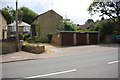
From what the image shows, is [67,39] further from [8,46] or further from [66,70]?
[66,70]

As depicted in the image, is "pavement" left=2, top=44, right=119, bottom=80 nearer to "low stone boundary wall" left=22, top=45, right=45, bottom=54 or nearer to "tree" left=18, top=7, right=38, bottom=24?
"low stone boundary wall" left=22, top=45, right=45, bottom=54

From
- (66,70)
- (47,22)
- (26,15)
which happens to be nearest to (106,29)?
(47,22)

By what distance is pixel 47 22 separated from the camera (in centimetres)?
3612

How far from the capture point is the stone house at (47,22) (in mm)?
35500

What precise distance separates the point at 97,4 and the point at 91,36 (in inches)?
422

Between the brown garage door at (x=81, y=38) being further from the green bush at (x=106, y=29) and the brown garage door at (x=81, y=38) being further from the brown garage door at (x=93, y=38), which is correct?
the green bush at (x=106, y=29)

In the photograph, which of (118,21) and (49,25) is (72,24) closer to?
(49,25)

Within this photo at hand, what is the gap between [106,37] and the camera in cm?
2611

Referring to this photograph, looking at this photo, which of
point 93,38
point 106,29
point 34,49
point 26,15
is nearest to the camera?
point 34,49

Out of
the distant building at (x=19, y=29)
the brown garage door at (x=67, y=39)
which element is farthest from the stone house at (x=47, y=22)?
the brown garage door at (x=67, y=39)

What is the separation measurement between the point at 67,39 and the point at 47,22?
15.4m

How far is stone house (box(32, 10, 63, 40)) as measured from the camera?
116 ft

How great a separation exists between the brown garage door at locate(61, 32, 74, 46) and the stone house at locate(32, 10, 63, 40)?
1361cm

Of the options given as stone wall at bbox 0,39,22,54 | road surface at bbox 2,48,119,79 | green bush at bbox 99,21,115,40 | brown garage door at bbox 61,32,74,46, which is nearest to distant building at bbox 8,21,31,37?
brown garage door at bbox 61,32,74,46
